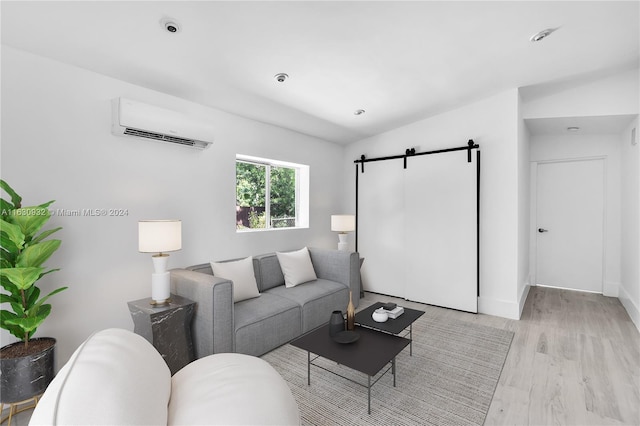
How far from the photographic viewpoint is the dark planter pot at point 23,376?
178 centimetres

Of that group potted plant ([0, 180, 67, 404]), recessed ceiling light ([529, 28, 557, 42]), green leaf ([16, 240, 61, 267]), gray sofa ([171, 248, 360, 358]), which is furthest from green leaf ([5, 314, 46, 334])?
recessed ceiling light ([529, 28, 557, 42])

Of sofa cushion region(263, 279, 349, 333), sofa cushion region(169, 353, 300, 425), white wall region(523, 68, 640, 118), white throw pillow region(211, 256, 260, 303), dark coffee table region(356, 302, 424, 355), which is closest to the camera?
sofa cushion region(169, 353, 300, 425)

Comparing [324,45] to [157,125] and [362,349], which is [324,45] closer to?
[157,125]

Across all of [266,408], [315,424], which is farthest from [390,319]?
[266,408]

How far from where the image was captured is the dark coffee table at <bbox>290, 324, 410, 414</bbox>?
1.99m

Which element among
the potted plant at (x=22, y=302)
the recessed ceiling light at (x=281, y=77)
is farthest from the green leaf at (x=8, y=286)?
the recessed ceiling light at (x=281, y=77)

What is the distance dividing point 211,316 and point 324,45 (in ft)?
7.61

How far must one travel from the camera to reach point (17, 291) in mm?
1929

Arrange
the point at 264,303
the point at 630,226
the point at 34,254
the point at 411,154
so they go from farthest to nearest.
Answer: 1. the point at 411,154
2. the point at 630,226
3. the point at 264,303
4. the point at 34,254

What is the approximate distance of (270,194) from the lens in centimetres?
429

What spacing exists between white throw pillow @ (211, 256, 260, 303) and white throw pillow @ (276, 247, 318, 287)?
50 centimetres

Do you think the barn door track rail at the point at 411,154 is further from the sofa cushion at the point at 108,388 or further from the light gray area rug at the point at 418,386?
the sofa cushion at the point at 108,388

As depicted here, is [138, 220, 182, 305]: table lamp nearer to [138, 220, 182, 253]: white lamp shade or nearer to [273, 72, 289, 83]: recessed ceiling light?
[138, 220, 182, 253]: white lamp shade

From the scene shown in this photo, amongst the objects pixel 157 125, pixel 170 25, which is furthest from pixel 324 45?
pixel 157 125
